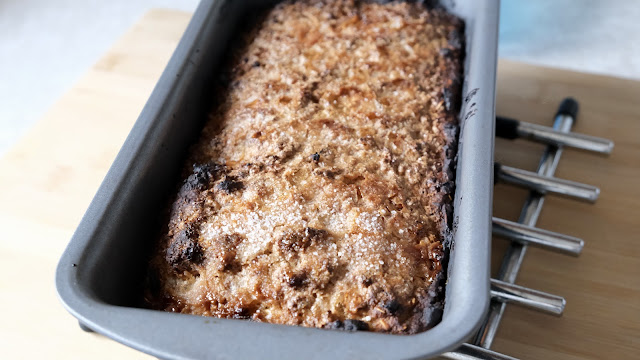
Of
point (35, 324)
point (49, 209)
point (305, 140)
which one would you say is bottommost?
point (35, 324)

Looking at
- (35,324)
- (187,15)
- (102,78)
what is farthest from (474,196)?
(187,15)

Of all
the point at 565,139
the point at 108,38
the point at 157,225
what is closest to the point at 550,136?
the point at 565,139

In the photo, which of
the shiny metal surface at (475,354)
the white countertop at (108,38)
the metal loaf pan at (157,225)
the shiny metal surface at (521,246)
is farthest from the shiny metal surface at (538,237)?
the white countertop at (108,38)

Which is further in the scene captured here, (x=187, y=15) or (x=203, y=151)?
(x=187, y=15)

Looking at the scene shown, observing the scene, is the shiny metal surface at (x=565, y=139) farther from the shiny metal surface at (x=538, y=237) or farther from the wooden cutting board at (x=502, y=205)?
the shiny metal surface at (x=538, y=237)

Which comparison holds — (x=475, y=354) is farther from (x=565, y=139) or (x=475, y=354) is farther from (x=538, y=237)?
(x=565, y=139)

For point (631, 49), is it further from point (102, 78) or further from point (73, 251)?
point (73, 251)
